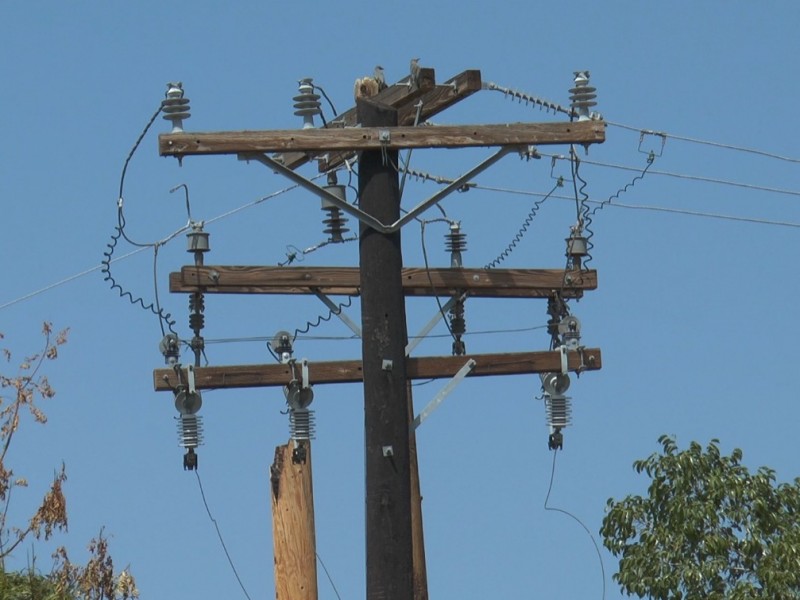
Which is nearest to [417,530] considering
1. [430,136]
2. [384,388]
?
[384,388]

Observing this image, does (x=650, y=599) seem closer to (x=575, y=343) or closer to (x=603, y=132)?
(x=575, y=343)

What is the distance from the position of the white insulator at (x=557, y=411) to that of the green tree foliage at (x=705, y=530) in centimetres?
640

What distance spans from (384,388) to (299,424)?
1.09 m

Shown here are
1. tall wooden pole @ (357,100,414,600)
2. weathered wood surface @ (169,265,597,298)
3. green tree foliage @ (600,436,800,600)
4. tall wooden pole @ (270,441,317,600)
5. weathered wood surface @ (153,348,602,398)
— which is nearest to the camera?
tall wooden pole @ (357,100,414,600)

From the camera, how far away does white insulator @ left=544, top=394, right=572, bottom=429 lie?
12.7 metres

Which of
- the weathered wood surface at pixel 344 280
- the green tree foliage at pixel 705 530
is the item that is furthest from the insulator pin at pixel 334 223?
the green tree foliage at pixel 705 530

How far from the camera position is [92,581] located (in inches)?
570

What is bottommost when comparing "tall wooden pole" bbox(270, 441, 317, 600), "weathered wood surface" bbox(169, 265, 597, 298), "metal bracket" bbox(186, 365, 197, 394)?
"tall wooden pole" bbox(270, 441, 317, 600)

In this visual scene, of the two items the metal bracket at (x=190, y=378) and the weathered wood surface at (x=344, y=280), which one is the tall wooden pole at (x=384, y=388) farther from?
the metal bracket at (x=190, y=378)

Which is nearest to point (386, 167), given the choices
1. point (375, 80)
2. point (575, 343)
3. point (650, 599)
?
point (375, 80)

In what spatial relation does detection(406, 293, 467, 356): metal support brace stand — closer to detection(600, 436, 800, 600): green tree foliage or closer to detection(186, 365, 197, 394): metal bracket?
detection(186, 365, 197, 394): metal bracket

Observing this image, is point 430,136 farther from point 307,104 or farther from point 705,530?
point 705,530

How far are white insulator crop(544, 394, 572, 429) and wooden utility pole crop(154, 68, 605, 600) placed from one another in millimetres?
185

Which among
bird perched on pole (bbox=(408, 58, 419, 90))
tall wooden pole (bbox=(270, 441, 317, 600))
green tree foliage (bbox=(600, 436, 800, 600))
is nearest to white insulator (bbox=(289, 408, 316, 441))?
tall wooden pole (bbox=(270, 441, 317, 600))
